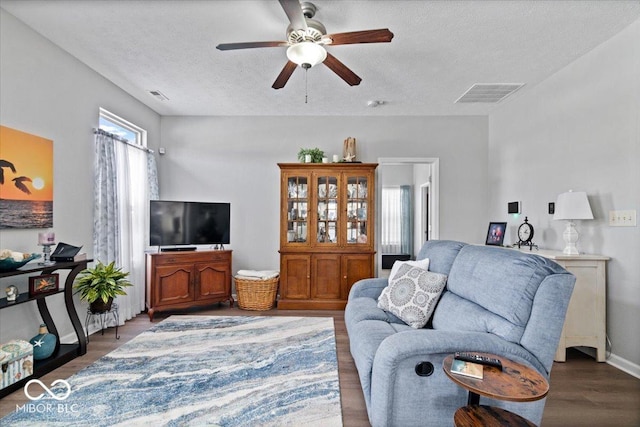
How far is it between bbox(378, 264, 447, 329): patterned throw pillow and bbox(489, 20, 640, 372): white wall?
1.58 meters

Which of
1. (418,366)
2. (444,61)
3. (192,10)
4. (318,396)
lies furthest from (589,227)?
(192,10)

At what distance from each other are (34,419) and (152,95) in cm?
341

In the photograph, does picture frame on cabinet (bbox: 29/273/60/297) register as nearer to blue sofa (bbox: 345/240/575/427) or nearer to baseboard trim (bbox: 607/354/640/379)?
blue sofa (bbox: 345/240/575/427)

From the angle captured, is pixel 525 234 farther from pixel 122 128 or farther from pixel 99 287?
pixel 122 128

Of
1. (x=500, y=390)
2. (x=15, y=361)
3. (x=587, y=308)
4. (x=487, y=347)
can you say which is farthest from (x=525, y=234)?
(x=15, y=361)

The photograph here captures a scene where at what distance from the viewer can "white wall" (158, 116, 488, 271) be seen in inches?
193

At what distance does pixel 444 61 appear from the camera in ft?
10.4

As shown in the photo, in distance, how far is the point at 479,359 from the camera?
1.44 m

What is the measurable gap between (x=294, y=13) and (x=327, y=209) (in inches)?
110

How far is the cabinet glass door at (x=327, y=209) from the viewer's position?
14.7 feet

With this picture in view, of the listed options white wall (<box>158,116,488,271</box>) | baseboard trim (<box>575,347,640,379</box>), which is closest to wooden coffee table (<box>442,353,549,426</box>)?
baseboard trim (<box>575,347,640,379</box>)

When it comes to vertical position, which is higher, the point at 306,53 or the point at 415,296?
the point at 306,53

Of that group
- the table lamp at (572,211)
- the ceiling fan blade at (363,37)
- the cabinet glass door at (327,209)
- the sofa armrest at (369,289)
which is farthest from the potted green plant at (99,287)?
the table lamp at (572,211)

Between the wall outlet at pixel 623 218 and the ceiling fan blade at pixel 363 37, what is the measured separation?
231cm
